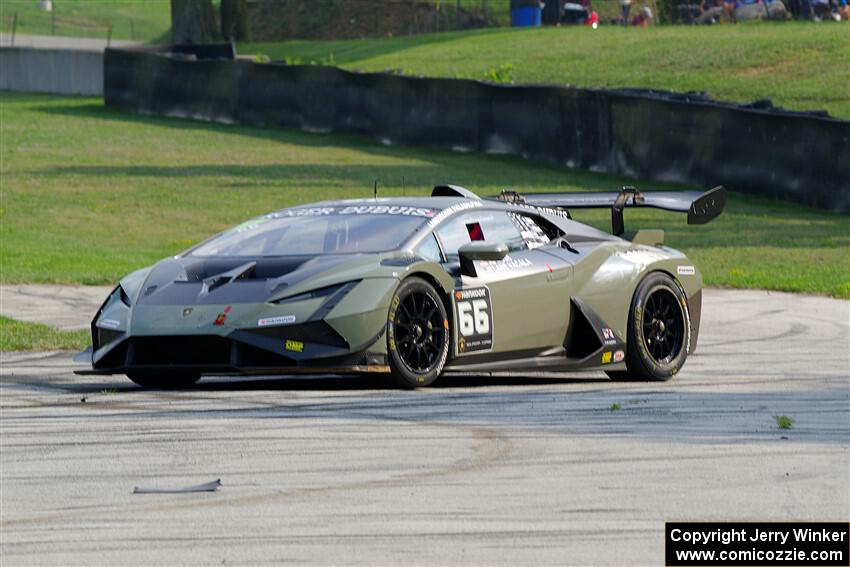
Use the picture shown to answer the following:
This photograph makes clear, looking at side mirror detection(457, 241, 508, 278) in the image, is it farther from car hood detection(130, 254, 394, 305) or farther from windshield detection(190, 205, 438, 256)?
car hood detection(130, 254, 394, 305)

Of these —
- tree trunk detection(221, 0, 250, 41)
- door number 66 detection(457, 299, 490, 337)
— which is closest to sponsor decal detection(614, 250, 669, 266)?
door number 66 detection(457, 299, 490, 337)

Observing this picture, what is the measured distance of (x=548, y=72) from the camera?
4338cm

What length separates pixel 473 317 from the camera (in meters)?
10.6

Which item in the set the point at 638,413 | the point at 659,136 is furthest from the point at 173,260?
the point at 659,136

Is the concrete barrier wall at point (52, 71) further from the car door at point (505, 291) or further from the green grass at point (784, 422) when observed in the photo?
the green grass at point (784, 422)

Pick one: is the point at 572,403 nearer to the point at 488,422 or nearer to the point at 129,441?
the point at 488,422

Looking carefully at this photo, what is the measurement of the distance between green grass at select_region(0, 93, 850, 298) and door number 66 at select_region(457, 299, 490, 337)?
298 inches

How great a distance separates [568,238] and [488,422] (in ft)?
10.1

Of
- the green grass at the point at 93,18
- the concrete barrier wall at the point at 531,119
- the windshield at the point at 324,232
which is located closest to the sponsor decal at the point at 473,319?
the windshield at the point at 324,232

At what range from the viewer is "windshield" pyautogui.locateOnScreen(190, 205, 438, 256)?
10672 mm

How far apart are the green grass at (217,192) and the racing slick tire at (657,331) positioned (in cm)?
591

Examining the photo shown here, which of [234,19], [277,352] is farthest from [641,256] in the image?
[234,19]

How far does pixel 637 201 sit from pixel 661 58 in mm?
31812

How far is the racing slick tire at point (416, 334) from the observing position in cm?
1005
